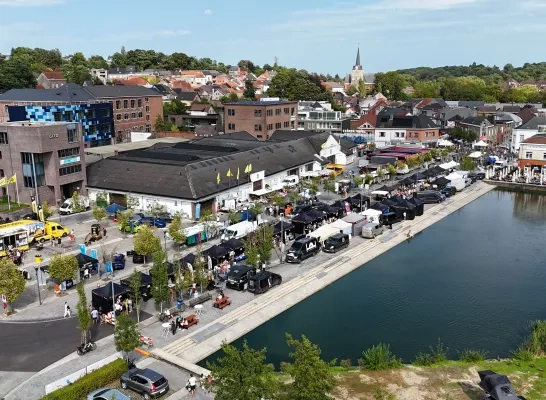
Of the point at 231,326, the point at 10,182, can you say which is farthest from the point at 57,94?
the point at 231,326

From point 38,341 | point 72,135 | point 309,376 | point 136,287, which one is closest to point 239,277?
point 136,287

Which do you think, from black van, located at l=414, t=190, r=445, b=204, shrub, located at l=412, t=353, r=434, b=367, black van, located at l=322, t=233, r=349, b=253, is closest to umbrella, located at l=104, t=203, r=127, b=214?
black van, located at l=322, t=233, r=349, b=253

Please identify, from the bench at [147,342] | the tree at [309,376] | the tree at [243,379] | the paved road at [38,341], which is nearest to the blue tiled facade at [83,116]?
A: the paved road at [38,341]

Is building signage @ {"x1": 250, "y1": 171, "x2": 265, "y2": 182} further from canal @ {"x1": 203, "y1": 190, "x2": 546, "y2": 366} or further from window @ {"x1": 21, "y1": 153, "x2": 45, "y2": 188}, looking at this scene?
window @ {"x1": 21, "y1": 153, "x2": 45, "y2": 188}

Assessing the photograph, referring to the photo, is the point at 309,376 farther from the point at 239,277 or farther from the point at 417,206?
the point at 417,206

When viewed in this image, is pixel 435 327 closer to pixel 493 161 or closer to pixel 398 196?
pixel 398 196

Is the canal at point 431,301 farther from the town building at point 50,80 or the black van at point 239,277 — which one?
the town building at point 50,80
